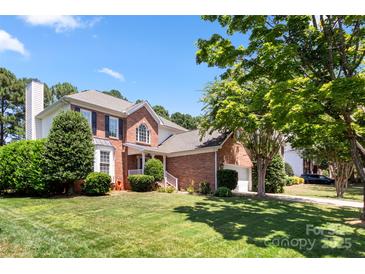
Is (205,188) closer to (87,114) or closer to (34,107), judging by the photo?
(87,114)

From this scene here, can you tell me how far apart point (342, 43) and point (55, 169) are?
1452 cm

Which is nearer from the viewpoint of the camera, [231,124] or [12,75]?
[231,124]

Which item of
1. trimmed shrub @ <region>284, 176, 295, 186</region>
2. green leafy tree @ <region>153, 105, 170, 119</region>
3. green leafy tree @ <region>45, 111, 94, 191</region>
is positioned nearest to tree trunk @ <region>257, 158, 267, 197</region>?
green leafy tree @ <region>45, 111, 94, 191</region>

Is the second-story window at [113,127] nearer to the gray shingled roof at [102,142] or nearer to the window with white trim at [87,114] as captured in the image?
the gray shingled roof at [102,142]

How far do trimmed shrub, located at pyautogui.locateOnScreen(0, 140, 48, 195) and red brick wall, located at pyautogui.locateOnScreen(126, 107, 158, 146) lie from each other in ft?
22.8

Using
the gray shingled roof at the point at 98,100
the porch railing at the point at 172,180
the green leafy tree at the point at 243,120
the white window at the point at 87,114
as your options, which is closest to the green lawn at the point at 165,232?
the green leafy tree at the point at 243,120

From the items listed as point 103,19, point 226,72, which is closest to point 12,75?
point 103,19

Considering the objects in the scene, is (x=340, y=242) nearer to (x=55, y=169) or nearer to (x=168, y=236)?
(x=168, y=236)

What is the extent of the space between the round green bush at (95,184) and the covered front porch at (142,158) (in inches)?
174

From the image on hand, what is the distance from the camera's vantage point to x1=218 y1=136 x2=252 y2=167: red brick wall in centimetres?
2003

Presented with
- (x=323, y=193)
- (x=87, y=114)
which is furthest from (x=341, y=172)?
(x=87, y=114)

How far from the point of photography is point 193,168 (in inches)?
804

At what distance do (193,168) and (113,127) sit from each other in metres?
6.93
